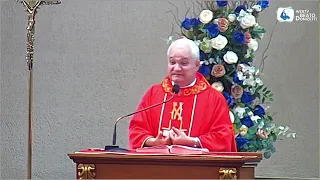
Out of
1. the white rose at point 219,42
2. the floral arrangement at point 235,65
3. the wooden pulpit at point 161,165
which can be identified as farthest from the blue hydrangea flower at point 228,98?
the wooden pulpit at point 161,165

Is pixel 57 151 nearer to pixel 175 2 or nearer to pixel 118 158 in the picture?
→ pixel 175 2

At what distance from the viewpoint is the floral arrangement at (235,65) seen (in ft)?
11.4

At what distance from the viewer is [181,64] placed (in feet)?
10.2

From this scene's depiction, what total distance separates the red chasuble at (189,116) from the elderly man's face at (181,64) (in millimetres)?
76

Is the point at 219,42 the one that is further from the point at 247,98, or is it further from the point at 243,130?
the point at 243,130

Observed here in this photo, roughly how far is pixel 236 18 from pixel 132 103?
1.40 meters

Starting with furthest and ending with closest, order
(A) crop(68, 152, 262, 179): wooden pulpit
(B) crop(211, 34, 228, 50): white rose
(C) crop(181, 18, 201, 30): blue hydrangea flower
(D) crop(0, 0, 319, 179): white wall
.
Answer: (D) crop(0, 0, 319, 179): white wall → (C) crop(181, 18, 201, 30): blue hydrangea flower → (B) crop(211, 34, 228, 50): white rose → (A) crop(68, 152, 262, 179): wooden pulpit

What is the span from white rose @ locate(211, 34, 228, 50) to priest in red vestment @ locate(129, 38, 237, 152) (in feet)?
1.05

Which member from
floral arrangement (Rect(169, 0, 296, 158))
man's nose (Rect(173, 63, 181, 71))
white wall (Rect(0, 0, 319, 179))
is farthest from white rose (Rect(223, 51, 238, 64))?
white wall (Rect(0, 0, 319, 179))

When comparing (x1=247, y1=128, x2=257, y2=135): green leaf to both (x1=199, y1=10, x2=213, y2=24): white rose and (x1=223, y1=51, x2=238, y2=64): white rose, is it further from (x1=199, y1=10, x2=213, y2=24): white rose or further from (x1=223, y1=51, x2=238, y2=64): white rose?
(x1=199, y1=10, x2=213, y2=24): white rose

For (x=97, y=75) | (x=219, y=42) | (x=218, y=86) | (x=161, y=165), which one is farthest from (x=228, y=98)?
(x=97, y=75)

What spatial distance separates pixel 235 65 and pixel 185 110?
531 millimetres

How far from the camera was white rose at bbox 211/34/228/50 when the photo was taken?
11.4ft

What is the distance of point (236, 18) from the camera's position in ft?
11.6
